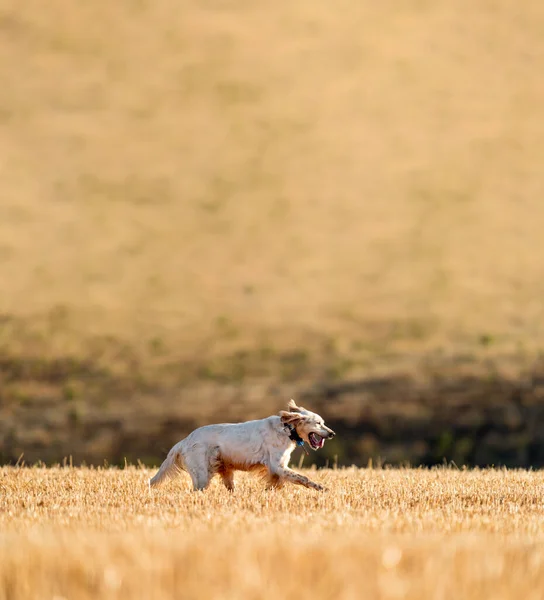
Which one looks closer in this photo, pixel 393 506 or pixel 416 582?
pixel 416 582

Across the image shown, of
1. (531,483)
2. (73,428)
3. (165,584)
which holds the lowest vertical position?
(73,428)

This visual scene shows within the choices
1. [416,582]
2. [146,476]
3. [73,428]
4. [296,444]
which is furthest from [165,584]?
[73,428]

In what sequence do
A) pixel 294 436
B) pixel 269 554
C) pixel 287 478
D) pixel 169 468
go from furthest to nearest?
pixel 169 468 → pixel 294 436 → pixel 287 478 → pixel 269 554

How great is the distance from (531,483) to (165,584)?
305 inches

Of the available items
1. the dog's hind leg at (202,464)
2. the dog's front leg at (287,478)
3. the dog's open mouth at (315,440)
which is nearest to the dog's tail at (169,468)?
the dog's hind leg at (202,464)

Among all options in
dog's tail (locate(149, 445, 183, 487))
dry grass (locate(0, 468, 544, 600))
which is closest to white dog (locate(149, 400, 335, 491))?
dog's tail (locate(149, 445, 183, 487))

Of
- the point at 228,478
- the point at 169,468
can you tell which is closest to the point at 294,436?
the point at 228,478

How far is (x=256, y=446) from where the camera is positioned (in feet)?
32.4

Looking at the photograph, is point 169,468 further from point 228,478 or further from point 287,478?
point 287,478

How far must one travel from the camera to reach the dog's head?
9.90 metres

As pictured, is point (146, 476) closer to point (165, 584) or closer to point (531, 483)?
point (531, 483)

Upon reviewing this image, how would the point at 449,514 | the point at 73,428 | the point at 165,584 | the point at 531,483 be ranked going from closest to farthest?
the point at 165,584 → the point at 449,514 → the point at 531,483 → the point at 73,428

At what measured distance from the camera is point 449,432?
25.3m

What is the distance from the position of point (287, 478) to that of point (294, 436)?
417mm
